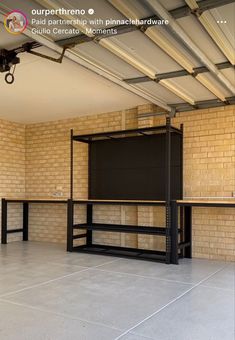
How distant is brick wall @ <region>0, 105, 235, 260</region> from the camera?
589 cm

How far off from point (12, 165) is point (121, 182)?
3.13 m

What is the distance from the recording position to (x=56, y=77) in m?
5.01

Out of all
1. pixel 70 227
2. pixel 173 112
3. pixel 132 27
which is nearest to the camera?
pixel 132 27

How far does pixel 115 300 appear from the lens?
366 cm

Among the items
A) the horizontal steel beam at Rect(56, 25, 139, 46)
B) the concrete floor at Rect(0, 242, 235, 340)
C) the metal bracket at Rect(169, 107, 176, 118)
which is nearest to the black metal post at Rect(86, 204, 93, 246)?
the concrete floor at Rect(0, 242, 235, 340)

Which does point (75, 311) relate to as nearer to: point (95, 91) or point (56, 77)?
point (56, 77)

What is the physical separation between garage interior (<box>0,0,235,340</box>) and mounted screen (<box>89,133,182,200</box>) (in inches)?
3.4

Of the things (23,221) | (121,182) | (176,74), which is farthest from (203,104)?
(23,221)

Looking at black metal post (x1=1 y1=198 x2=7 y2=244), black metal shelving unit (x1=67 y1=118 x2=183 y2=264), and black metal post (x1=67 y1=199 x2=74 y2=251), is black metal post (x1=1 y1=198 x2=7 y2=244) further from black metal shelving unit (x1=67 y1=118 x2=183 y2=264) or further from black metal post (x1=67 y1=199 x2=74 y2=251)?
black metal post (x1=67 y1=199 x2=74 y2=251)

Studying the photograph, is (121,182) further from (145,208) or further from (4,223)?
(4,223)

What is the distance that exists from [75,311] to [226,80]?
3680mm

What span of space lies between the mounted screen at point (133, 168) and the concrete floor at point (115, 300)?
1.44 metres

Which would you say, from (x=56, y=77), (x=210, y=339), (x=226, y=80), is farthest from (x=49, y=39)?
(x=210, y=339)

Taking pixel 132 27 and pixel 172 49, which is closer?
pixel 132 27
